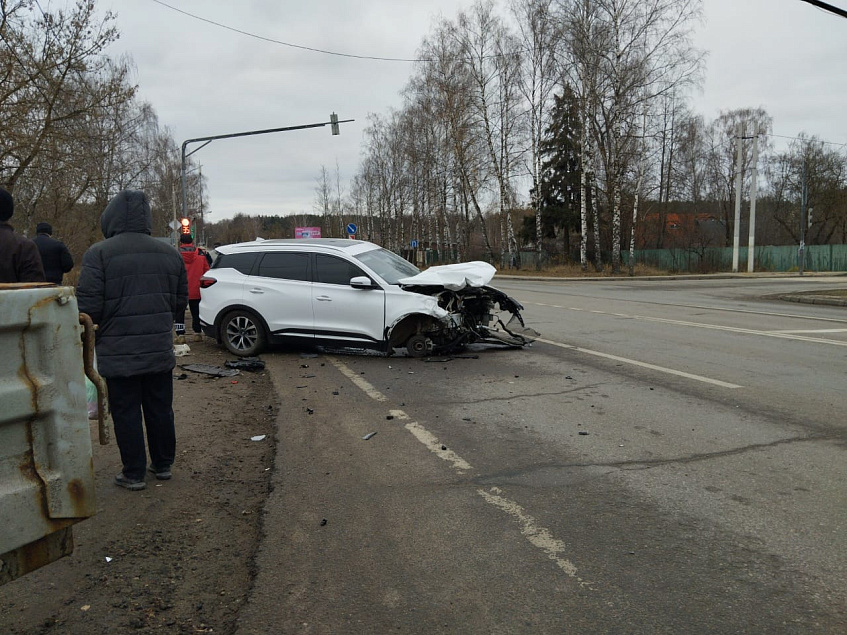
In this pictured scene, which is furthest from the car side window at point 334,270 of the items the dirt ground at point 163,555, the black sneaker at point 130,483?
the black sneaker at point 130,483

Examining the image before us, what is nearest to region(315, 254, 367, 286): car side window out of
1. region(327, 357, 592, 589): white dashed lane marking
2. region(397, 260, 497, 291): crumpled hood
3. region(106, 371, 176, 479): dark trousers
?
region(397, 260, 497, 291): crumpled hood

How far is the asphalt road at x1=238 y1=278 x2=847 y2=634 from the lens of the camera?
2963 millimetres

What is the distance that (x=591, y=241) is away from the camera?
5191 centimetres

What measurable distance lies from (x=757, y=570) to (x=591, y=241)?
50.5 m

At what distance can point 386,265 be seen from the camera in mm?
10180

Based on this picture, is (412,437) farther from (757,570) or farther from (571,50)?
(571,50)

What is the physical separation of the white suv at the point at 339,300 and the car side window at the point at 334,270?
15mm

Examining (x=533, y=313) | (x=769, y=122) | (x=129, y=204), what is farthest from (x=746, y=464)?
(x=769, y=122)

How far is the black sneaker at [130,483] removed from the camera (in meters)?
4.50

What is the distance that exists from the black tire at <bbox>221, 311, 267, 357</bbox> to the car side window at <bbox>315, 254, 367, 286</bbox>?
1.21 meters

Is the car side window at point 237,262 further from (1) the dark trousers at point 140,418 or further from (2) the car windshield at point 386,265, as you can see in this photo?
(1) the dark trousers at point 140,418

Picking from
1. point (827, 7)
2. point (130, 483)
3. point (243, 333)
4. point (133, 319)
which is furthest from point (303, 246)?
point (827, 7)

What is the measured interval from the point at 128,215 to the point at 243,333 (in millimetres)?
5726

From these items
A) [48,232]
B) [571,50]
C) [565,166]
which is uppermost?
[571,50]
